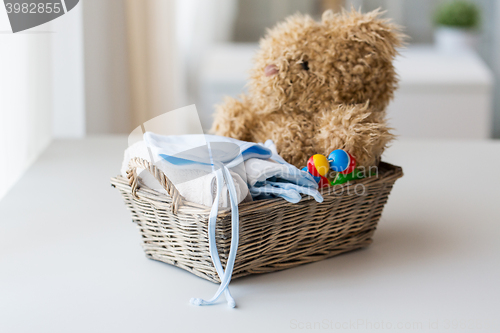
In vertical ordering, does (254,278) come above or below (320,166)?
below

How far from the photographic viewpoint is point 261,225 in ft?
2.21

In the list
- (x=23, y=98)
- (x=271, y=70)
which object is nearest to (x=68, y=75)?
(x=23, y=98)

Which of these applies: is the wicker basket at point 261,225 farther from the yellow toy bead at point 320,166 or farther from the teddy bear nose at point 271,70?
A: the teddy bear nose at point 271,70

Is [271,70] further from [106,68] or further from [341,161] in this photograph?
[106,68]

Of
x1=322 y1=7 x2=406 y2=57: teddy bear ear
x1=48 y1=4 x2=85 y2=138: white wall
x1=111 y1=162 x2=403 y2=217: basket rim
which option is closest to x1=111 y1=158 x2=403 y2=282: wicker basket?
x1=111 y1=162 x2=403 y2=217: basket rim

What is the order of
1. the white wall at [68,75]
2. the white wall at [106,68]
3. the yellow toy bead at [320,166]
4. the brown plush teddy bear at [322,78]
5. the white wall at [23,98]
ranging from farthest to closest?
the white wall at [106,68] → the white wall at [68,75] → the white wall at [23,98] → the brown plush teddy bear at [322,78] → the yellow toy bead at [320,166]

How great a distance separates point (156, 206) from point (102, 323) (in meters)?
0.16

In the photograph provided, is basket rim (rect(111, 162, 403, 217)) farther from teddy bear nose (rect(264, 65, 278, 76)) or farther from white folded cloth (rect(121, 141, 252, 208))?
teddy bear nose (rect(264, 65, 278, 76))

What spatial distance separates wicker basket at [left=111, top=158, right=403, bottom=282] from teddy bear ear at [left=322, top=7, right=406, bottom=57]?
0.69 ft

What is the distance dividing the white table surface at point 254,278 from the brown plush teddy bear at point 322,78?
0.61 feet

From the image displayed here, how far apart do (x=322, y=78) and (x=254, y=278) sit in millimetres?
341

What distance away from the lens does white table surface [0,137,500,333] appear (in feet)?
2.04

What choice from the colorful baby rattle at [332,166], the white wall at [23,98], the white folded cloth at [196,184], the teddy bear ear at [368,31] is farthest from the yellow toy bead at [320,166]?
the white wall at [23,98]

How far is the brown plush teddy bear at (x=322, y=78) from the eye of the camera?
839 millimetres
